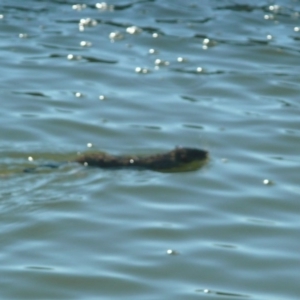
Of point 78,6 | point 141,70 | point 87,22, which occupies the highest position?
point 78,6

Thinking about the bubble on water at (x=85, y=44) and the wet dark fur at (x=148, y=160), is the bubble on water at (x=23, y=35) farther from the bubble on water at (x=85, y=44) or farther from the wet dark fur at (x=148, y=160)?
the wet dark fur at (x=148, y=160)

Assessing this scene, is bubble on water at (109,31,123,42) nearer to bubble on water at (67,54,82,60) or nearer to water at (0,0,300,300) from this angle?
water at (0,0,300,300)

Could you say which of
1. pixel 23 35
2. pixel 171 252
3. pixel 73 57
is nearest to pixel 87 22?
pixel 23 35

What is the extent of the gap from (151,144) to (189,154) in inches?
24.2

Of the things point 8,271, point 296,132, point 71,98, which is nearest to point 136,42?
point 71,98

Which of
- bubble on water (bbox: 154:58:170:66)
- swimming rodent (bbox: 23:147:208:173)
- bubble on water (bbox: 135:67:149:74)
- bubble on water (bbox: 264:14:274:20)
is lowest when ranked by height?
swimming rodent (bbox: 23:147:208:173)

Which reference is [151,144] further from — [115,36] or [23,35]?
[23,35]

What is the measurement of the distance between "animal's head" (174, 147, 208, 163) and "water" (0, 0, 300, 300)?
4.4 inches

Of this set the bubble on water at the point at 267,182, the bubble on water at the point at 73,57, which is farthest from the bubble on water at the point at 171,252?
the bubble on water at the point at 73,57

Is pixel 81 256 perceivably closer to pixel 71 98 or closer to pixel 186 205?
pixel 186 205

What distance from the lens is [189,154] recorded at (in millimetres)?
7578

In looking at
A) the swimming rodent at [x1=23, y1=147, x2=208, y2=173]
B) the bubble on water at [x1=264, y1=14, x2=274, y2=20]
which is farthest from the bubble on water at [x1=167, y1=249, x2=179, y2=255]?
the bubble on water at [x1=264, y1=14, x2=274, y2=20]

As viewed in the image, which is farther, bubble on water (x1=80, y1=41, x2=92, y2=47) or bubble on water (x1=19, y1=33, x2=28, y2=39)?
bubble on water (x1=19, y1=33, x2=28, y2=39)

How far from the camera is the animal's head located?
7.51 meters
